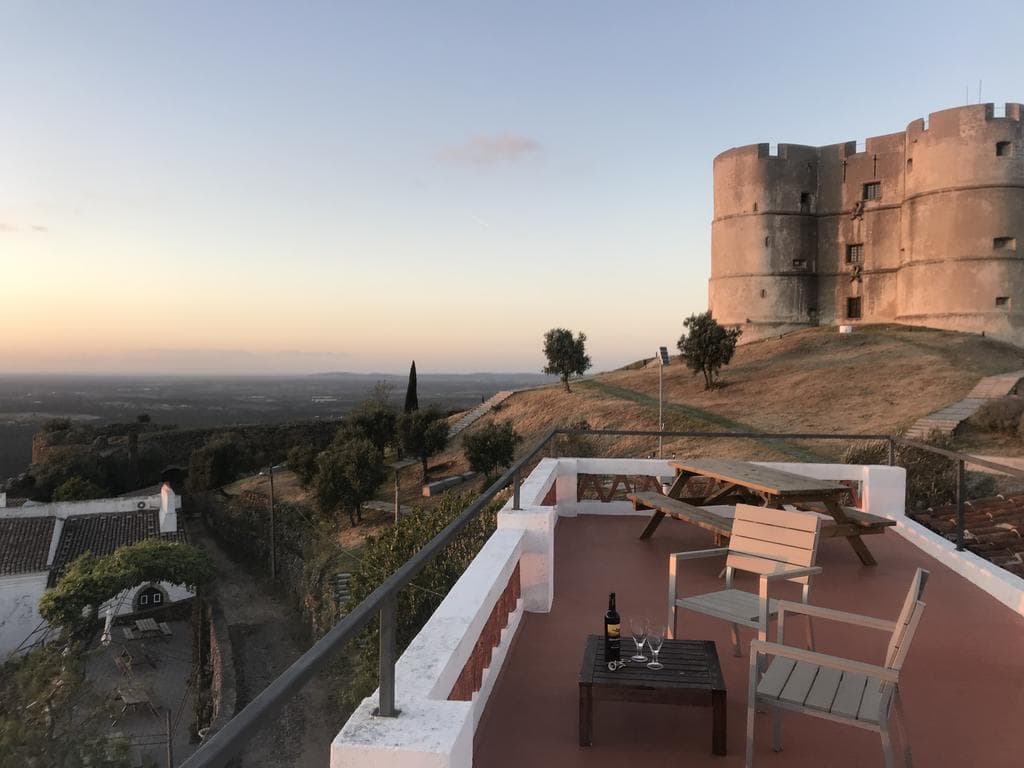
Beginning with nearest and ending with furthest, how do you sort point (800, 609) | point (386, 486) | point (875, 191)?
point (800, 609), point (386, 486), point (875, 191)

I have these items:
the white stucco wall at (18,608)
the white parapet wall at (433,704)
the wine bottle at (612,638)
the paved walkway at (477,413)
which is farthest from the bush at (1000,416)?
the white stucco wall at (18,608)

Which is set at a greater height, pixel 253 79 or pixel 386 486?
pixel 253 79

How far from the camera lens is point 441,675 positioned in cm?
214

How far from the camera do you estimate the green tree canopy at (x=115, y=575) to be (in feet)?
67.6

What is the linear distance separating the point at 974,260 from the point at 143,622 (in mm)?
36071

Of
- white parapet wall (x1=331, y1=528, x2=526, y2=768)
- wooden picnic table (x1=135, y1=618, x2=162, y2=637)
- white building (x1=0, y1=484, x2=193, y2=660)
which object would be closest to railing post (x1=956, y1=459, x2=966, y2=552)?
white parapet wall (x1=331, y1=528, x2=526, y2=768)

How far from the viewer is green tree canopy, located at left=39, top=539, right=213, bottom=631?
2061 cm

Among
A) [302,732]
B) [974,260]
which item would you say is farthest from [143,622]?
[974,260]

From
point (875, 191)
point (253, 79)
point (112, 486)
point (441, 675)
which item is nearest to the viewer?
point (441, 675)

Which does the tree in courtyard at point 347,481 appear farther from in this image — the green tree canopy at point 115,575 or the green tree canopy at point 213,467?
the green tree canopy at point 213,467

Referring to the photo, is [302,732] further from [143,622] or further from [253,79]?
[253,79]

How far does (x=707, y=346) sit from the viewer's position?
30812 millimetres

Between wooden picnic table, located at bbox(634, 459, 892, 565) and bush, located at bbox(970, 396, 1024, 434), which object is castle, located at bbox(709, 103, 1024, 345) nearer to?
bush, located at bbox(970, 396, 1024, 434)

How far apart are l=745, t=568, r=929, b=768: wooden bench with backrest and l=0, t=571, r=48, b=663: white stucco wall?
26.1 metres
